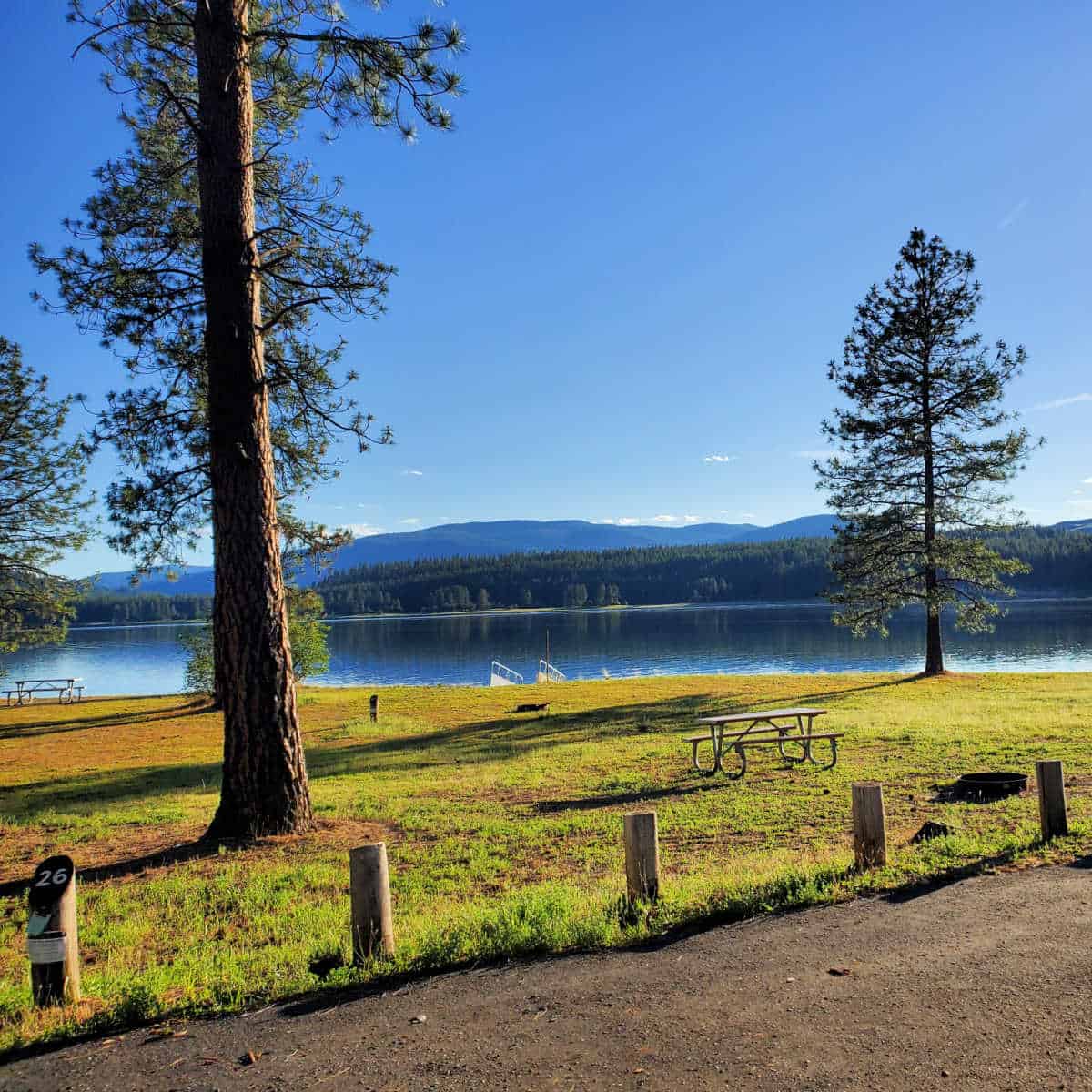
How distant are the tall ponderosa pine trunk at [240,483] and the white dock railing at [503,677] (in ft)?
76.9

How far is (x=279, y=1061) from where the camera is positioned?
3598 millimetres

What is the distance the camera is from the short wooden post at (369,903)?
4641 millimetres

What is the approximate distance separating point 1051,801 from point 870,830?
1.75 meters

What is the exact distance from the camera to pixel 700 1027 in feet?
12.1

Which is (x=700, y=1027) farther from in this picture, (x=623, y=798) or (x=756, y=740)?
(x=756, y=740)

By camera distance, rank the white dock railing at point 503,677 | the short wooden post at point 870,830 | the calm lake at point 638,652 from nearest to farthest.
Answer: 1. the short wooden post at point 870,830
2. the white dock railing at point 503,677
3. the calm lake at point 638,652

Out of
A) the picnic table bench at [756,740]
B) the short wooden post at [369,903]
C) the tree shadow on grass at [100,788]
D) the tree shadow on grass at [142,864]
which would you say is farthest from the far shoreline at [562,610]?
the short wooden post at [369,903]

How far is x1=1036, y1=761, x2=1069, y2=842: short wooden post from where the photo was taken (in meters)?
6.38

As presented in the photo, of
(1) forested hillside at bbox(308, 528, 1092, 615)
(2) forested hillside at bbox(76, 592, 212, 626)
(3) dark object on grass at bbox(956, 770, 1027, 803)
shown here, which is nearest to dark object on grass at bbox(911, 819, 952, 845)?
(3) dark object on grass at bbox(956, 770, 1027, 803)

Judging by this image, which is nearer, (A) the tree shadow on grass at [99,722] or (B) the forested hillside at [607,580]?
(A) the tree shadow on grass at [99,722]

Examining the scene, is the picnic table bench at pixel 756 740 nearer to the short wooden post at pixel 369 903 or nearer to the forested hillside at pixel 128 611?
the short wooden post at pixel 369 903

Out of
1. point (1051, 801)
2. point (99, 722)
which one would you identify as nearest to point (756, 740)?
point (1051, 801)

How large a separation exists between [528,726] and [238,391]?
11.9 meters

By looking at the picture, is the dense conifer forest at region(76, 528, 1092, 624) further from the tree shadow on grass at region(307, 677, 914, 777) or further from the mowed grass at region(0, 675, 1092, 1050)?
the mowed grass at region(0, 675, 1092, 1050)
